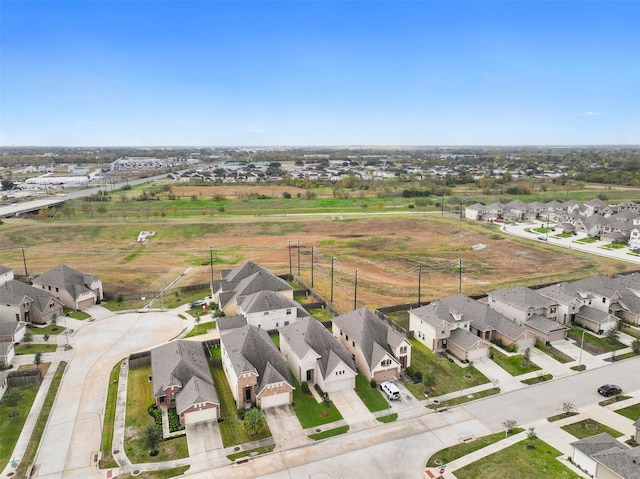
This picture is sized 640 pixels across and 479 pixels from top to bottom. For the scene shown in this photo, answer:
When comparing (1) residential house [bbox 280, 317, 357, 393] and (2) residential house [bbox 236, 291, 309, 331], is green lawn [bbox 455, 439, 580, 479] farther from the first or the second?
(2) residential house [bbox 236, 291, 309, 331]

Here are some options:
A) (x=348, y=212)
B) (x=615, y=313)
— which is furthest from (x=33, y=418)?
(x=348, y=212)

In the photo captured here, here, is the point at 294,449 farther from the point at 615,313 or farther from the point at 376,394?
the point at 615,313

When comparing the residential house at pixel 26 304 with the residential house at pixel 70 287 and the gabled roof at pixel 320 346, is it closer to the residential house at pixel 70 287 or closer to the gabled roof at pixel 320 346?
the residential house at pixel 70 287

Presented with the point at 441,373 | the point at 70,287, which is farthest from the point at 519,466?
the point at 70,287

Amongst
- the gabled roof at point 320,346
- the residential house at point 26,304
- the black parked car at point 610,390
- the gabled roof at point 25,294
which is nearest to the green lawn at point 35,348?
the residential house at point 26,304

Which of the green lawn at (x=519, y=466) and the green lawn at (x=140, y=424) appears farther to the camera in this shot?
the green lawn at (x=140, y=424)

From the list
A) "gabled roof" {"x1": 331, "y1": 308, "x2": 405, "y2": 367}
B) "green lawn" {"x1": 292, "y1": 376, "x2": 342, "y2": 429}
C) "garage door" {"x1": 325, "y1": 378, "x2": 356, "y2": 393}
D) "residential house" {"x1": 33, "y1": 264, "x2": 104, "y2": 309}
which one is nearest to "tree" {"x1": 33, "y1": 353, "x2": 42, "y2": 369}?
"residential house" {"x1": 33, "y1": 264, "x2": 104, "y2": 309}
